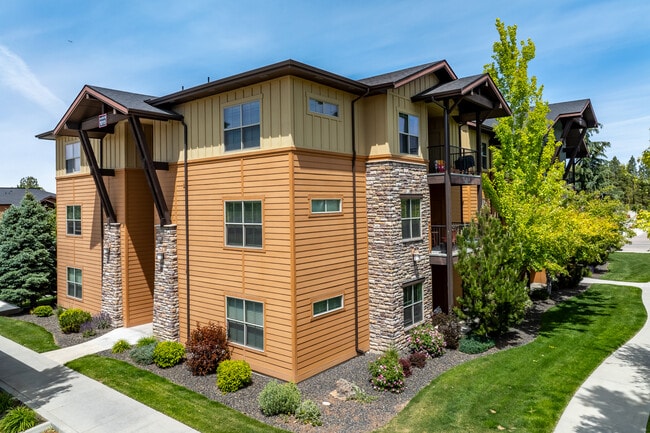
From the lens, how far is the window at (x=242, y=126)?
12508mm

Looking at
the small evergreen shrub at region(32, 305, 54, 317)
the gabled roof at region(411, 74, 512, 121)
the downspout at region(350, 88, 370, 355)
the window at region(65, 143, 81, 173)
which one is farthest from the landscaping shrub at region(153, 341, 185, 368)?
the gabled roof at region(411, 74, 512, 121)

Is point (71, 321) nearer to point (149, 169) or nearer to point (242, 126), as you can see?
point (149, 169)

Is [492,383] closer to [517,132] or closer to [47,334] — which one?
[517,132]

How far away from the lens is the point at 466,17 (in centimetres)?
1477

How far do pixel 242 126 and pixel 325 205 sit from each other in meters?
3.64

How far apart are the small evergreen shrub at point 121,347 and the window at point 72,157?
934 cm

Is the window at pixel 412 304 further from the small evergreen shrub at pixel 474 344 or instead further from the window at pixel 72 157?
the window at pixel 72 157

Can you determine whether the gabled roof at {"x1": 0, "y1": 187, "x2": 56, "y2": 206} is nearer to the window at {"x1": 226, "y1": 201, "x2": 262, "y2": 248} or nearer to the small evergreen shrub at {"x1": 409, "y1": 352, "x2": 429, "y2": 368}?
the window at {"x1": 226, "y1": 201, "x2": 262, "y2": 248}

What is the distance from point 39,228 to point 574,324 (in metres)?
26.6

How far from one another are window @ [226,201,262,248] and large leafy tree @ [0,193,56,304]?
1395 cm

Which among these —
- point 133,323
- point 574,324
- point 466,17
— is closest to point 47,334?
point 133,323

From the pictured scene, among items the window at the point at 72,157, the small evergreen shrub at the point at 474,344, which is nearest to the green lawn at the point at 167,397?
the small evergreen shrub at the point at 474,344

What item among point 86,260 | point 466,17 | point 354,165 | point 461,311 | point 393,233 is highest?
point 466,17

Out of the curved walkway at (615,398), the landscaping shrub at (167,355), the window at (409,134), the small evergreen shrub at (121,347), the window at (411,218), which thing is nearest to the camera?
the curved walkway at (615,398)
